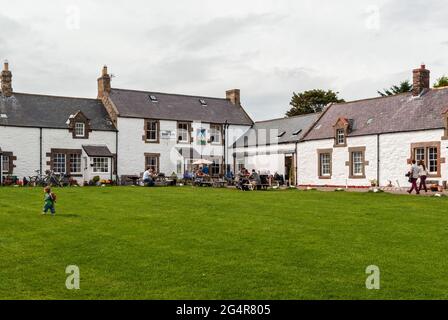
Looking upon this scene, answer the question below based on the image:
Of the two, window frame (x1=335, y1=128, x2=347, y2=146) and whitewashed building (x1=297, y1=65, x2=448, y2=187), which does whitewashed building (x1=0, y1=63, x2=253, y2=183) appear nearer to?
whitewashed building (x1=297, y1=65, x2=448, y2=187)

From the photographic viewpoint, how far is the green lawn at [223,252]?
9078 millimetres

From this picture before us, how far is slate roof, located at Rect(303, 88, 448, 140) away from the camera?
36125 mm

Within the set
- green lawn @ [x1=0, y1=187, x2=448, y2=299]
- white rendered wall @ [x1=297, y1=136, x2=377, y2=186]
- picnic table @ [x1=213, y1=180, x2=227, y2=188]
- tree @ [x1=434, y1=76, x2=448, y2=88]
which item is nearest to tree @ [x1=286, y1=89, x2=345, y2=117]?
tree @ [x1=434, y1=76, x2=448, y2=88]

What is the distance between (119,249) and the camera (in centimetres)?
1230

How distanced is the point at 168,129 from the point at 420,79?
21601 millimetres

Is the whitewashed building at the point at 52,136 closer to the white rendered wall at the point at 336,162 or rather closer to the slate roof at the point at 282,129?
the slate roof at the point at 282,129

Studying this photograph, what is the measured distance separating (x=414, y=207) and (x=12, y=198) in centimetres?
1679

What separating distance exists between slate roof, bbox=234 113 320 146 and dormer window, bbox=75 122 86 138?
14601 mm

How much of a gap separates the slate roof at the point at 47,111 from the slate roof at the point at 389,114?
1771cm

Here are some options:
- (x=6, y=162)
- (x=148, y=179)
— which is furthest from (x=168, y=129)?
(x=6, y=162)

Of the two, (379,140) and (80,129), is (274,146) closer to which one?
(379,140)

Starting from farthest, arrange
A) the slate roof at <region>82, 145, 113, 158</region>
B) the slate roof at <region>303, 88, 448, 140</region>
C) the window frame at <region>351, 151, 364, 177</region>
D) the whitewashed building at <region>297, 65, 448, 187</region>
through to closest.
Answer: the slate roof at <region>82, 145, 113, 158</region>, the window frame at <region>351, 151, 364, 177</region>, the slate roof at <region>303, 88, 448, 140</region>, the whitewashed building at <region>297, 65, 448, 187</region>
